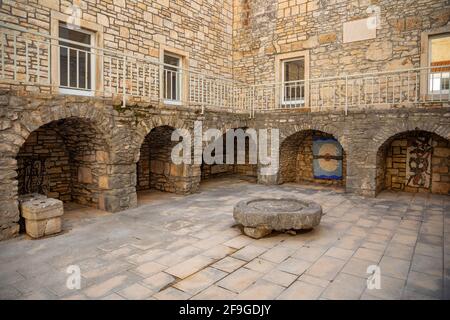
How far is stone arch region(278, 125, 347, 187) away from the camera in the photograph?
9.38 meters

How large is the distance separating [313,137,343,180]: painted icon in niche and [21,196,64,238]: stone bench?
773 cm

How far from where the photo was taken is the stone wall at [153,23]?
19.4 ft

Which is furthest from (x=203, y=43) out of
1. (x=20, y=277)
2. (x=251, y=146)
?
(x=20, y=277)

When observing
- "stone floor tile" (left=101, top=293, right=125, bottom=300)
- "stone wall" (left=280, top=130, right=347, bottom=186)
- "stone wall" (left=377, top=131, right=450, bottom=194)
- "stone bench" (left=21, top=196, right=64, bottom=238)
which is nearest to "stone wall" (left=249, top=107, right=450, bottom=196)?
"stone wall" (left=377, top=131, right=450, bottom=194)

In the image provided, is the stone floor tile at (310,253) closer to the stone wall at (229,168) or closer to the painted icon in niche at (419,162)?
the painted icon in niche at (419,162)

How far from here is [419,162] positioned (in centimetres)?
823

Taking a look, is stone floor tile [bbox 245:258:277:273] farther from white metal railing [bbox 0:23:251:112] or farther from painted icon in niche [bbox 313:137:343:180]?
painted icon in niche [bbox 313:137:343:180]

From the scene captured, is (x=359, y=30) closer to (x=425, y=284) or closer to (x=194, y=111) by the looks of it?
(x=194, y=111)

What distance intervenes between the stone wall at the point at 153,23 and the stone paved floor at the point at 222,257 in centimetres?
404

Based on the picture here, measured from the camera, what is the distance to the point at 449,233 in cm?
476

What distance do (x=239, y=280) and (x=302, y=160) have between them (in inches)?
298

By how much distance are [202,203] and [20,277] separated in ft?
13.2

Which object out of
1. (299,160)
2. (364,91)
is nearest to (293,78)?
(364,91)
